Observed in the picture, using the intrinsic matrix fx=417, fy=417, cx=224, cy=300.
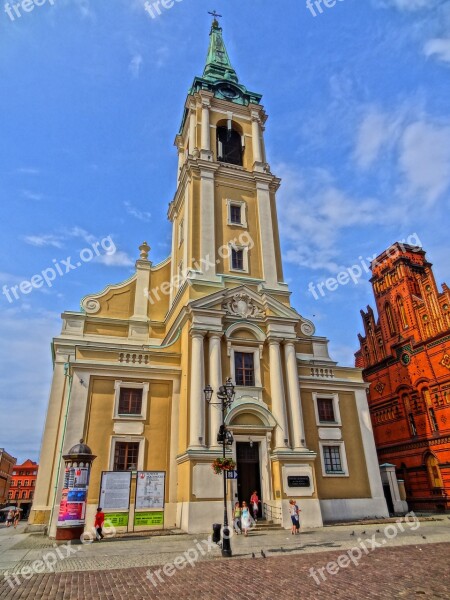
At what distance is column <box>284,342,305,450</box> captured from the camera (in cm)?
2285

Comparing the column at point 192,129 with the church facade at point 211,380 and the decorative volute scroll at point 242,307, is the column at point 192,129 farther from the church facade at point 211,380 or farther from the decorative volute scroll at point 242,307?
the decorative volute scroll at point 242,307

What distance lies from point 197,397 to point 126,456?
15.8ft

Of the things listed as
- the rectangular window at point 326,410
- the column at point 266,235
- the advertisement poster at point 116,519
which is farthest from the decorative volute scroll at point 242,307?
the advertisement poster at point 116,519

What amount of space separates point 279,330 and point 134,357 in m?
8.83

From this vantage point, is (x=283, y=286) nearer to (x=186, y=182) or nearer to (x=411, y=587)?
→ (x=186, y=182)

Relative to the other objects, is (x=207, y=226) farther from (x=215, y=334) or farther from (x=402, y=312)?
(x=402, y=312)

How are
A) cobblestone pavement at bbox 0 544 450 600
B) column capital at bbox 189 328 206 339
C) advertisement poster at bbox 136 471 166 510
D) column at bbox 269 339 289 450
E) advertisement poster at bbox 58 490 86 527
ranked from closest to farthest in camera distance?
cobblestone pavement at bbox 0 544 450 600, advertisement poster at bbox 58 490 86 527, advertisement poster at bbox 136 471 166 510, column at bbox 269 339 289 450, column capital at bbox 189 328 206 339

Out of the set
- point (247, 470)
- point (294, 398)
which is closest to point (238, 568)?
point (247, 470)

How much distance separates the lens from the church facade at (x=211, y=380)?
21266 mm

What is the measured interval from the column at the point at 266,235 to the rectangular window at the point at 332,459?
10.8 m

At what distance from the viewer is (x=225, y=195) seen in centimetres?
3061

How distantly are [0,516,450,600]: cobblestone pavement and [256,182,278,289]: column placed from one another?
53.8 feet

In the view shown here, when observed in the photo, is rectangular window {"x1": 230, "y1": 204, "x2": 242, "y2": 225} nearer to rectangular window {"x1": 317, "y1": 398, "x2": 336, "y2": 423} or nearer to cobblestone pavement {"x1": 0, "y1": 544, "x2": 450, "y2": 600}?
rectangular window {"x1": 317, "y1": 398, "x2": 336, "y2": 423}

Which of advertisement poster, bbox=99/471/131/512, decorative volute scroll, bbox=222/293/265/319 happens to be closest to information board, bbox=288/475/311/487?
advertisement poster, bbox=99/471/131/512
